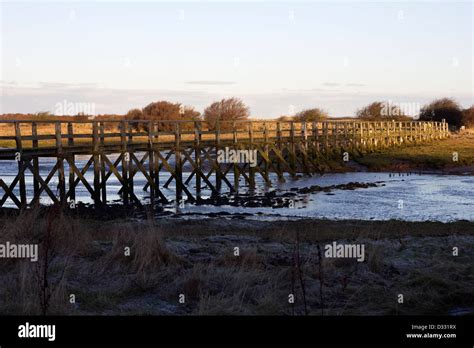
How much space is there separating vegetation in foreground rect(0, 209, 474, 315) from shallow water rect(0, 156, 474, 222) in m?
9.76

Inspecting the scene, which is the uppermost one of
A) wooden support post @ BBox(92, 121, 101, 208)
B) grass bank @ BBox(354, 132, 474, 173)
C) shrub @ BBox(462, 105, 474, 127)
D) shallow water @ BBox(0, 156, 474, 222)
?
shrub @ BBox(462, 105, 474, 127)

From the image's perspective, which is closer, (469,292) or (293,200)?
(469,292)

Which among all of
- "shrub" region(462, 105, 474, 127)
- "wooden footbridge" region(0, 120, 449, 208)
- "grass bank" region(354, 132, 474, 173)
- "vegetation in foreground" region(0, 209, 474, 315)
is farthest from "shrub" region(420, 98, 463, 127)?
"vegetation in foreground" region(0, 209, 474, 315)

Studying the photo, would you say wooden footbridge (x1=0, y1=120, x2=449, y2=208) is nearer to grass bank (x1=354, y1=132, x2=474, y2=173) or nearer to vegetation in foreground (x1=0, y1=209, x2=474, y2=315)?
grass bank (x1=354, y1=132, x2=474, y2=173)

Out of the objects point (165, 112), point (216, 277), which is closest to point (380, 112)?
point (165, 112)

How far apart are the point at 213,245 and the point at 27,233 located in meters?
3.03

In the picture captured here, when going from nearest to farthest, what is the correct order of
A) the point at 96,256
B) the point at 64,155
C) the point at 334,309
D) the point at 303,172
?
the point at 334,309
the point at 96,256
the point at 64,155
the point at 303,172

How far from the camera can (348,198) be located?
86.4 ft

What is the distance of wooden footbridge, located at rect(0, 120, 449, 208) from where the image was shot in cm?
2195

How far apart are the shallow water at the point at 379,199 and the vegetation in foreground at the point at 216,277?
9.76m

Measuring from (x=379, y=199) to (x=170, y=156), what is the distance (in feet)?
49.3

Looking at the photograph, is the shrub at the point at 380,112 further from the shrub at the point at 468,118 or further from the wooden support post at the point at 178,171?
the wooden support post at the point at 178,171

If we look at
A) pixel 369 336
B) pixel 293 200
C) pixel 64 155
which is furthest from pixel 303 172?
pixel 369 336

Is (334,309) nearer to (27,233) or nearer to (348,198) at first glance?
(27,233)
